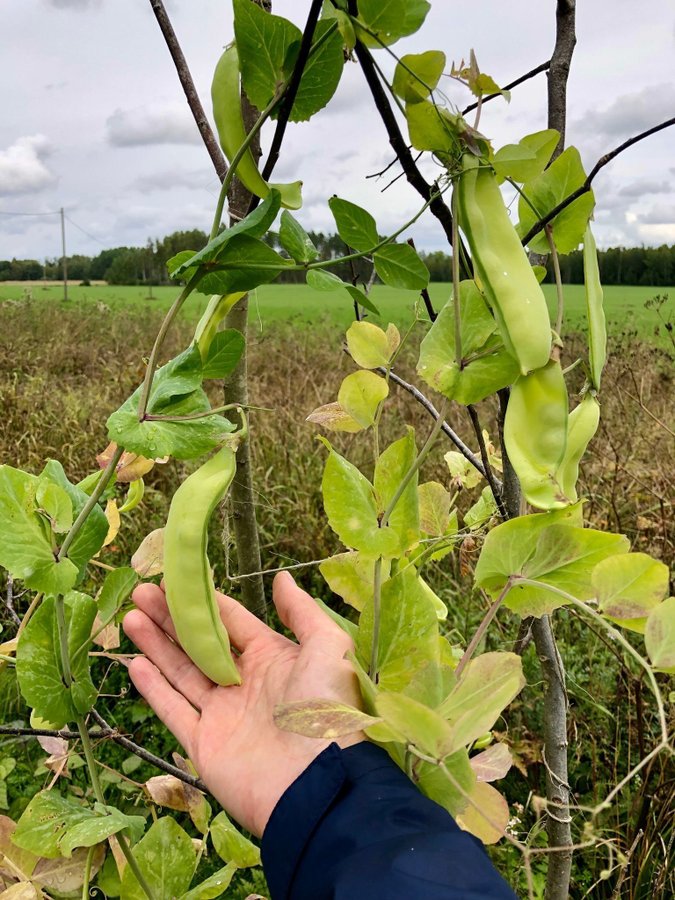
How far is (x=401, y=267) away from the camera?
1.98ft

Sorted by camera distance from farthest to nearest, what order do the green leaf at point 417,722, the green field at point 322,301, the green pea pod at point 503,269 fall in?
the green field at point 322,301 → the green pea pod at point 503,269 → the green leaf at point 417,722

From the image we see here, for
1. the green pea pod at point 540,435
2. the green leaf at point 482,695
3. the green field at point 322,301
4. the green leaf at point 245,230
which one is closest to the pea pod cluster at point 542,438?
the green pea pod at point 540,435

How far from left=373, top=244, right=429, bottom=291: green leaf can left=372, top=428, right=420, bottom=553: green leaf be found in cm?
15

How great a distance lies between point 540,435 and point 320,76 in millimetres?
334

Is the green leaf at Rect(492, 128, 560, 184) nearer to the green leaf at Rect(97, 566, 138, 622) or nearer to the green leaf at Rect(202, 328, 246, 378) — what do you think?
the green leaf at Rect(202, 328, 246, 378)

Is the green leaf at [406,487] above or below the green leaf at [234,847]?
above

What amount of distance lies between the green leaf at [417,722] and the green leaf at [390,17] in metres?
0.46

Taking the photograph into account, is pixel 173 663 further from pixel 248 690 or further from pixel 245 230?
pixel 245 230

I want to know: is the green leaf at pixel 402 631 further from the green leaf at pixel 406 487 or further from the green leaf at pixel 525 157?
the green leaf at pixel 525 157

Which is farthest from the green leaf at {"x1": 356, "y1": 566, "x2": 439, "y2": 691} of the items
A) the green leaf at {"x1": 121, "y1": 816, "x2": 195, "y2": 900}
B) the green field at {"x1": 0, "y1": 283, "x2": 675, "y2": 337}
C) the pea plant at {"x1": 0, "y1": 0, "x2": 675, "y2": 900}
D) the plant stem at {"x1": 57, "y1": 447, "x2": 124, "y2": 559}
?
the green field at {"x1": 0, "y1": 283, "x2": 675, "y2": 337}

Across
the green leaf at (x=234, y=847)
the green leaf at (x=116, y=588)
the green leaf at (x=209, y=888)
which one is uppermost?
the green leaf at (x=116, y=588)

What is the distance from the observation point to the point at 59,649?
25.4 inches

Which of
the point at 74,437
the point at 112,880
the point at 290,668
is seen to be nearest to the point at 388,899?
the point at 290,668

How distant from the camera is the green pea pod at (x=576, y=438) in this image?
50 centimetres
